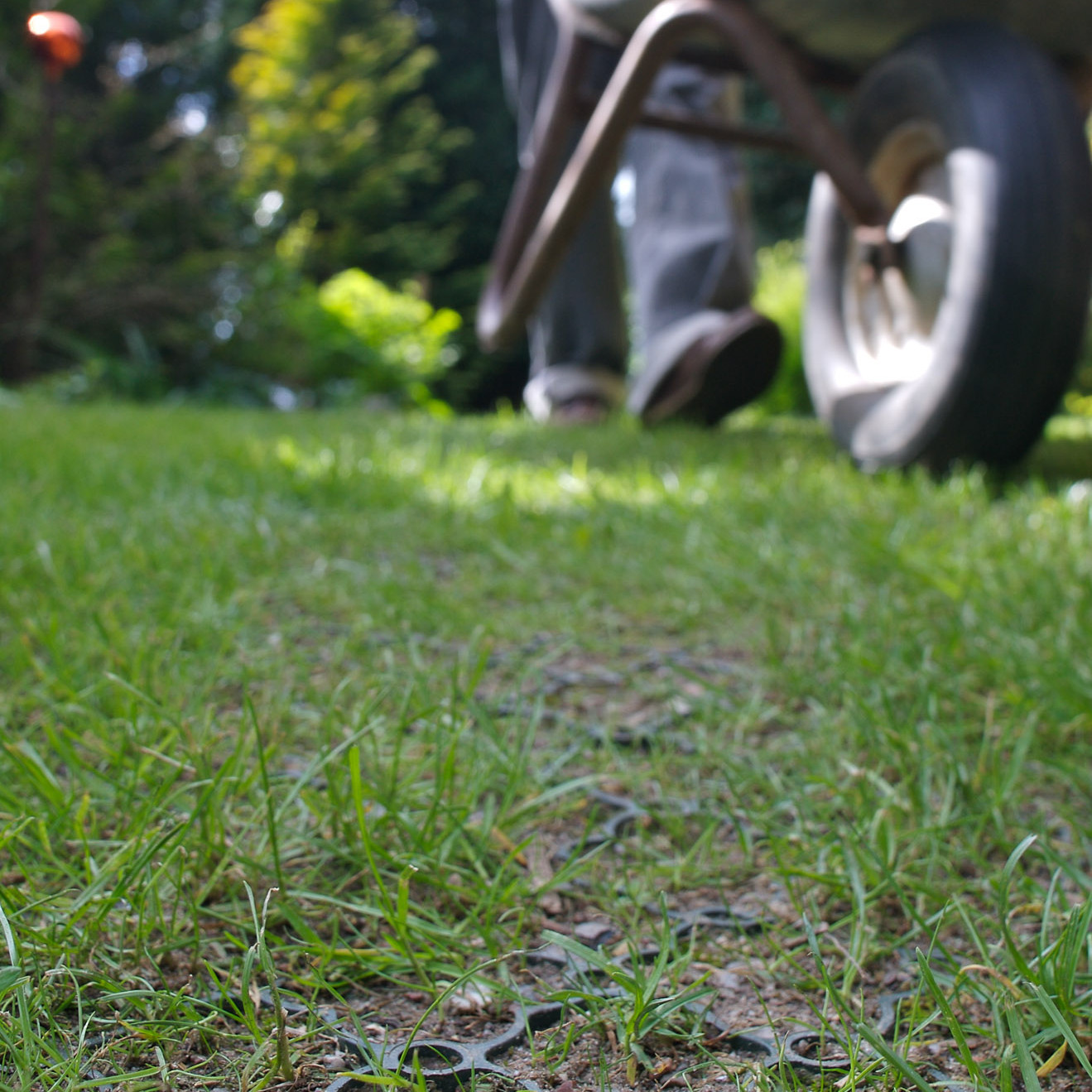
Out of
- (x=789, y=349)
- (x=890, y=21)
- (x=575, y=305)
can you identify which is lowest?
(x=789, y=349)

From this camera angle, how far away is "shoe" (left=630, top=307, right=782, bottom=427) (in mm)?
2920

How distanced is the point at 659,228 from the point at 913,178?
4.25 feet

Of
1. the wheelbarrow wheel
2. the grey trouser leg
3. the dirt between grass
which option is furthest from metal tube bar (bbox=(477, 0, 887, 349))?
the dirt between grass

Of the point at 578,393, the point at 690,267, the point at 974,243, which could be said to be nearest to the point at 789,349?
the point at 578,393

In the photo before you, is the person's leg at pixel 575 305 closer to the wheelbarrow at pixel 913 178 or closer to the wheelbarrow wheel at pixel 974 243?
the wheelbarrow at pixel 913 178

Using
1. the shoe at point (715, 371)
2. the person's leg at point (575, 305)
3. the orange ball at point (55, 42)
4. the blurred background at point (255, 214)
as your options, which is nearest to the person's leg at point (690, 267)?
the shoe at point (715, 371)

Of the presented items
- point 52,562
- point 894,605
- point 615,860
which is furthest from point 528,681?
point 52,562

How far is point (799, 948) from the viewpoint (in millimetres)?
654

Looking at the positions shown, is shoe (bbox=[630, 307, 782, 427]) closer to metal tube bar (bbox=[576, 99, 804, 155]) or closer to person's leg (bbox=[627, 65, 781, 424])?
person's leg (bbox=[627, 65, 781, 424])

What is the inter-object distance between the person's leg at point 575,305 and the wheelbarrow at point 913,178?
1.10m

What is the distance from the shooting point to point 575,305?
3.95 metres

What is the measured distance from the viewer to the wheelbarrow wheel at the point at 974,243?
1809 millimetres

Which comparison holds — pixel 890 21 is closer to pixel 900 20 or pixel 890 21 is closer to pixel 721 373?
pixel 900 20

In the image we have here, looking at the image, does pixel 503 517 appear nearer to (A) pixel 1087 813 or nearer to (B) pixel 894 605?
(B) pixel 894 605
